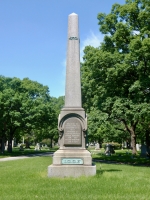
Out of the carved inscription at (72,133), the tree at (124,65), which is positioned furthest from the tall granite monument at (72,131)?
the tree at (124,65)

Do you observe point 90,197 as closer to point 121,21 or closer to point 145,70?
point 145,70

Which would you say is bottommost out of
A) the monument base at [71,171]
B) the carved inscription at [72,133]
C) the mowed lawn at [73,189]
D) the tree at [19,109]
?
the mowed lawn at [73,189]

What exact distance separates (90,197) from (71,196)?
1.75 ft

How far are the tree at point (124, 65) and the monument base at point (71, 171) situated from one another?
24.0ft

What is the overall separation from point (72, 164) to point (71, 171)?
306 mm

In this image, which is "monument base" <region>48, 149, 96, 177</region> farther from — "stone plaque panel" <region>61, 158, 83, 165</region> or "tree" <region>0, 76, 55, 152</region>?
"tree" <region>0, 76, 55, 152</region>

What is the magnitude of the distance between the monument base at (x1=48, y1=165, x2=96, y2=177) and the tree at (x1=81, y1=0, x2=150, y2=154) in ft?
24.0

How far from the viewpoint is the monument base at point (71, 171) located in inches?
394

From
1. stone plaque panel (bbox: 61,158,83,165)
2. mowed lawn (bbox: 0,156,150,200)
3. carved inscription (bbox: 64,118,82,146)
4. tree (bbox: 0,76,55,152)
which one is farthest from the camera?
tree (bbox: 0,76,55,152)

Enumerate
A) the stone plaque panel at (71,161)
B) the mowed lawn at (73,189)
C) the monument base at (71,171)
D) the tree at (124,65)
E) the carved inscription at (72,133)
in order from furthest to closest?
1. the tree at (124,65)
2. the carved inscription at (72,133)
3. the stone plaque panel at (71,161)
4. the monument base at (71,171)
5. the mowed lawn at (73,189)

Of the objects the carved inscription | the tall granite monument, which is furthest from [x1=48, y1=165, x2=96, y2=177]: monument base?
the carved inscription

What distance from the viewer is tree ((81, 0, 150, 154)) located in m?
16.6

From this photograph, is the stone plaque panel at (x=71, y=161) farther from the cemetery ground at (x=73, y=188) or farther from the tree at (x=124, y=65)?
the tree at (x=124, y=65)

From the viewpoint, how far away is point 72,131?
35.0 ft
